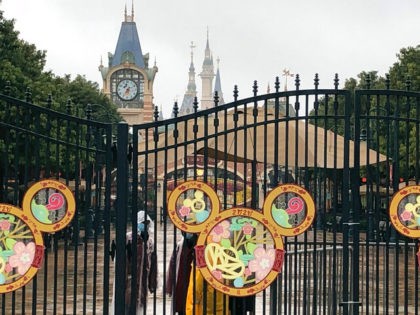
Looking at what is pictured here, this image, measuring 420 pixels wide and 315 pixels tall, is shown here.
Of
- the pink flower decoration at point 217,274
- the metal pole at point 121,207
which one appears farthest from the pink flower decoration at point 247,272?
the metal pole at point 121,207

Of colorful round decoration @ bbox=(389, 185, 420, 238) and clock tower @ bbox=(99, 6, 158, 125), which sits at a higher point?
clock tower @ bbox=(99, 6, 158, 125)

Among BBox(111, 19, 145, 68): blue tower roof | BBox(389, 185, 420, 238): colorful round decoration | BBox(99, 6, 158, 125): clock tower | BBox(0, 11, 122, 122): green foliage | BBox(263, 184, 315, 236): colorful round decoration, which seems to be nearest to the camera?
BBox(263, 184, 315, 236): colorful round decoration

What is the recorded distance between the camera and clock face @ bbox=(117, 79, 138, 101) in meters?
124

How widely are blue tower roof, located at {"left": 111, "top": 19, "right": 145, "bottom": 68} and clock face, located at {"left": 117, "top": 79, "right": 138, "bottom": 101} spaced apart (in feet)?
7.95

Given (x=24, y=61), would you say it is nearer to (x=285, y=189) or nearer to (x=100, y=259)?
(x=100, y=259)

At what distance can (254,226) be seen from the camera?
934 centimetres

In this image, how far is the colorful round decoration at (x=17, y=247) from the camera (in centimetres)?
925

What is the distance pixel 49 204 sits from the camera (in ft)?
30.5

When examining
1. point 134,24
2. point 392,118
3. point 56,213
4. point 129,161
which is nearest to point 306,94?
point 392,118

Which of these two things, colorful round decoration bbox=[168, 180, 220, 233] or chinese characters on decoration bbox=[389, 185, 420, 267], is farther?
chinese characters on decoration bbox=[389, 185, 420, 267]

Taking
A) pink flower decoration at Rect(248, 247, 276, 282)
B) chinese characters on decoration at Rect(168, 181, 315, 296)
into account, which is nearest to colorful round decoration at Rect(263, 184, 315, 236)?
chinese characters on decoration at Rect(168, 181, 315, 296)

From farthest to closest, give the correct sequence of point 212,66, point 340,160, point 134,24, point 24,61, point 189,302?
point 212,66 < point 134,24 < point 24,61 < point 340,160 < point 189,302

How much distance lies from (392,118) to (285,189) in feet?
4.11

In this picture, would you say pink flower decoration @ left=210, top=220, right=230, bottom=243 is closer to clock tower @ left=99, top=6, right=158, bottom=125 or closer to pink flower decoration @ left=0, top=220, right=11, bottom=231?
pink flower decoration @ left=0, top=220, right=11, bottom=231
